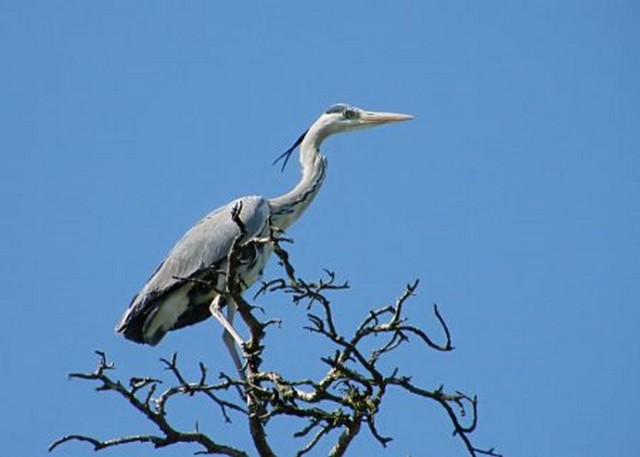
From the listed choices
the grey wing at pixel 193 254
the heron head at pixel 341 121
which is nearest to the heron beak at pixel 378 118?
the heron head at pixel 341 121

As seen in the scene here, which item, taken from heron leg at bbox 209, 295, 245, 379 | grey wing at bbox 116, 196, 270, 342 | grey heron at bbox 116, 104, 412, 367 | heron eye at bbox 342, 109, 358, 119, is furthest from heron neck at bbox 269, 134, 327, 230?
heron leg at bbox 209, 295, 245, 379

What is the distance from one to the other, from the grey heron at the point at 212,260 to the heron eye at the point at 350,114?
4.4 inches

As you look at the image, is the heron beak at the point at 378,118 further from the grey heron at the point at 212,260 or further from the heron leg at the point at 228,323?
the heron leg at the point at 228,323

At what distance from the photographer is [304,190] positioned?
812 centimetres

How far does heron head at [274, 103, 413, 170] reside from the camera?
27.6 ft

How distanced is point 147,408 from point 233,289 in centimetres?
63

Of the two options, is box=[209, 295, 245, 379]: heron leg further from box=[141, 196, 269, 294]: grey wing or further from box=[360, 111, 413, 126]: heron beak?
box=[360, 111, 413, 126]: heron beak

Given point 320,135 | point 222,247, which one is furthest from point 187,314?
point 320,135

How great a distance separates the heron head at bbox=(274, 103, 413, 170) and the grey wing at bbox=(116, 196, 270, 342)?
826mm

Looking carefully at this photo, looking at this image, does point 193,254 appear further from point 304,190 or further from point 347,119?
point 347,119

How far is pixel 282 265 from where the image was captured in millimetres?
4867

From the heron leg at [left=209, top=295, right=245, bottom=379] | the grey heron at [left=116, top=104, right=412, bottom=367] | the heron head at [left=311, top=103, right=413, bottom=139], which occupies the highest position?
the heron head at [left=311, top=103, right=413, bottom=139]

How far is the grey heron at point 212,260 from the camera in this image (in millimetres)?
7211

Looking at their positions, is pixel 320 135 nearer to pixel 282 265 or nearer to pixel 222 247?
pixel 222 247
